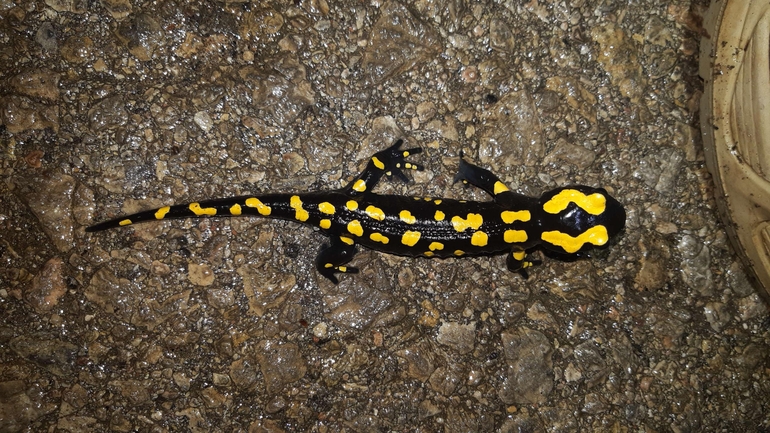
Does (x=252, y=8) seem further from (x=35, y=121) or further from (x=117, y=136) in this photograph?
(x=35, y=121)

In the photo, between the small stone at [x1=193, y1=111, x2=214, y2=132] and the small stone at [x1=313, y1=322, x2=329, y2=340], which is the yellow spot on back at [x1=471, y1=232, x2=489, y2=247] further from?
the small stone at [x1=193, y1=111, x2=214, y2=132]

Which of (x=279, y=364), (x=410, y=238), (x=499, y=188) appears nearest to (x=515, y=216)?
(x=499, y=188)

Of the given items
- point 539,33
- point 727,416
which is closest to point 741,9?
point 539,33

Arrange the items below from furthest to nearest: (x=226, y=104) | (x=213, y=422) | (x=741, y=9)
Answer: (x=226, y=104) → (x=213, y=422) → (x=741, y=9)

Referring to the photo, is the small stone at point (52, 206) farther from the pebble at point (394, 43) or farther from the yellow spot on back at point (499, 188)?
the yellow spot on back at point (499, 188)

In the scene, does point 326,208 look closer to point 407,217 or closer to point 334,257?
point 334,257

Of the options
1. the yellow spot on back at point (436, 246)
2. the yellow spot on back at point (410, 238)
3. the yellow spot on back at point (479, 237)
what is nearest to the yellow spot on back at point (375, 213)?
the yellow spot on back at point (410, 238)
